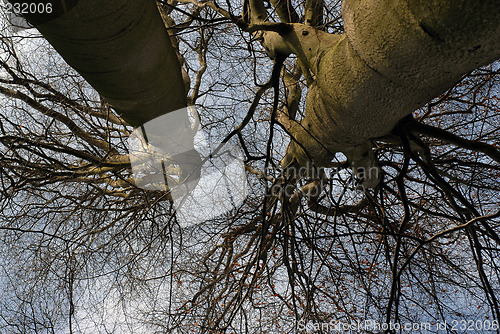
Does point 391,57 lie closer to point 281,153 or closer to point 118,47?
point 118,47

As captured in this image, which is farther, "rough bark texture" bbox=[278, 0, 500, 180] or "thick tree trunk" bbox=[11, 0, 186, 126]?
"thick tree trunk" bbox=[11, 0, 186, 126]

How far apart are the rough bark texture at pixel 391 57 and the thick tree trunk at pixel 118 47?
532 mm

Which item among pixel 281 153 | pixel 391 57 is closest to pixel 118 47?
pixel 391 57

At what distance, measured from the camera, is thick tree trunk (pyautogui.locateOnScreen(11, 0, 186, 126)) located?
0.74m

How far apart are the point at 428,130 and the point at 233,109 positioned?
5.64 ft

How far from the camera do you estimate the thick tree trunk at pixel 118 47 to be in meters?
0.74

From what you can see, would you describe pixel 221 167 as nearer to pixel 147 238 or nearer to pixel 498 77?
pixel 147 238

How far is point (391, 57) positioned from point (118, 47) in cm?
69

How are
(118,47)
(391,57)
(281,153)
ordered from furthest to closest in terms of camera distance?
(281,153) < (118,47) < (391,57)

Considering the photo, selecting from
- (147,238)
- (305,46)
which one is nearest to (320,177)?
(305,46)

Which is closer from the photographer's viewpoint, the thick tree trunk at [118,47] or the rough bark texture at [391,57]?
the rough bark texture at [391,57]

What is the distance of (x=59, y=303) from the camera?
82.8 inches

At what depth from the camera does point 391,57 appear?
667 mm

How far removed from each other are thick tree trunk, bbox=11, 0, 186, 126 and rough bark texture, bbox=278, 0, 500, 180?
532mm
